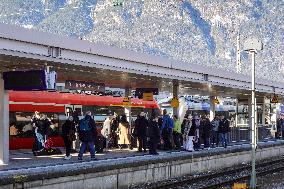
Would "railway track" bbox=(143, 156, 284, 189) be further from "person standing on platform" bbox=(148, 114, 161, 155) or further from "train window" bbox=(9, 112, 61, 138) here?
"train window" bbox=(9, 112, 61, 138)

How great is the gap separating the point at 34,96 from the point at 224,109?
3523cm

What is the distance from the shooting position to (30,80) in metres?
17.7

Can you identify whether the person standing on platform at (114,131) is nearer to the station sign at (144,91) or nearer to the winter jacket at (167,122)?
the station sign at (144,91)

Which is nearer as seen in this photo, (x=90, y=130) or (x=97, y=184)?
(x=97, y=184)

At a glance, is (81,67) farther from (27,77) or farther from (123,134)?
(123,134)

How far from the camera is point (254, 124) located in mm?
16906

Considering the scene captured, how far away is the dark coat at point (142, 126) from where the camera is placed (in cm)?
2380

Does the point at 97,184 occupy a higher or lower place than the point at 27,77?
lower

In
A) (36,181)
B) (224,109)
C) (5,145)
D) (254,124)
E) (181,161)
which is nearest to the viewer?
(36,181)

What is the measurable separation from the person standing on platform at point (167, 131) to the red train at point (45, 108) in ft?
19.1

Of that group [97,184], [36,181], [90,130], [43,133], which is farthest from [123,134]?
[36,181]

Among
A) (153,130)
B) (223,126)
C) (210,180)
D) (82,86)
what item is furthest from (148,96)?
(210,180)

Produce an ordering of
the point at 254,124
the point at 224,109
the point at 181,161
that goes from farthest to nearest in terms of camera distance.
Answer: the point at 224,109
the point at 181,161
the point at 254,124

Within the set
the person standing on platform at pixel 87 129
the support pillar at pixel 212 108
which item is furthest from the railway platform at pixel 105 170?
the support pillar at pixel 212 108
